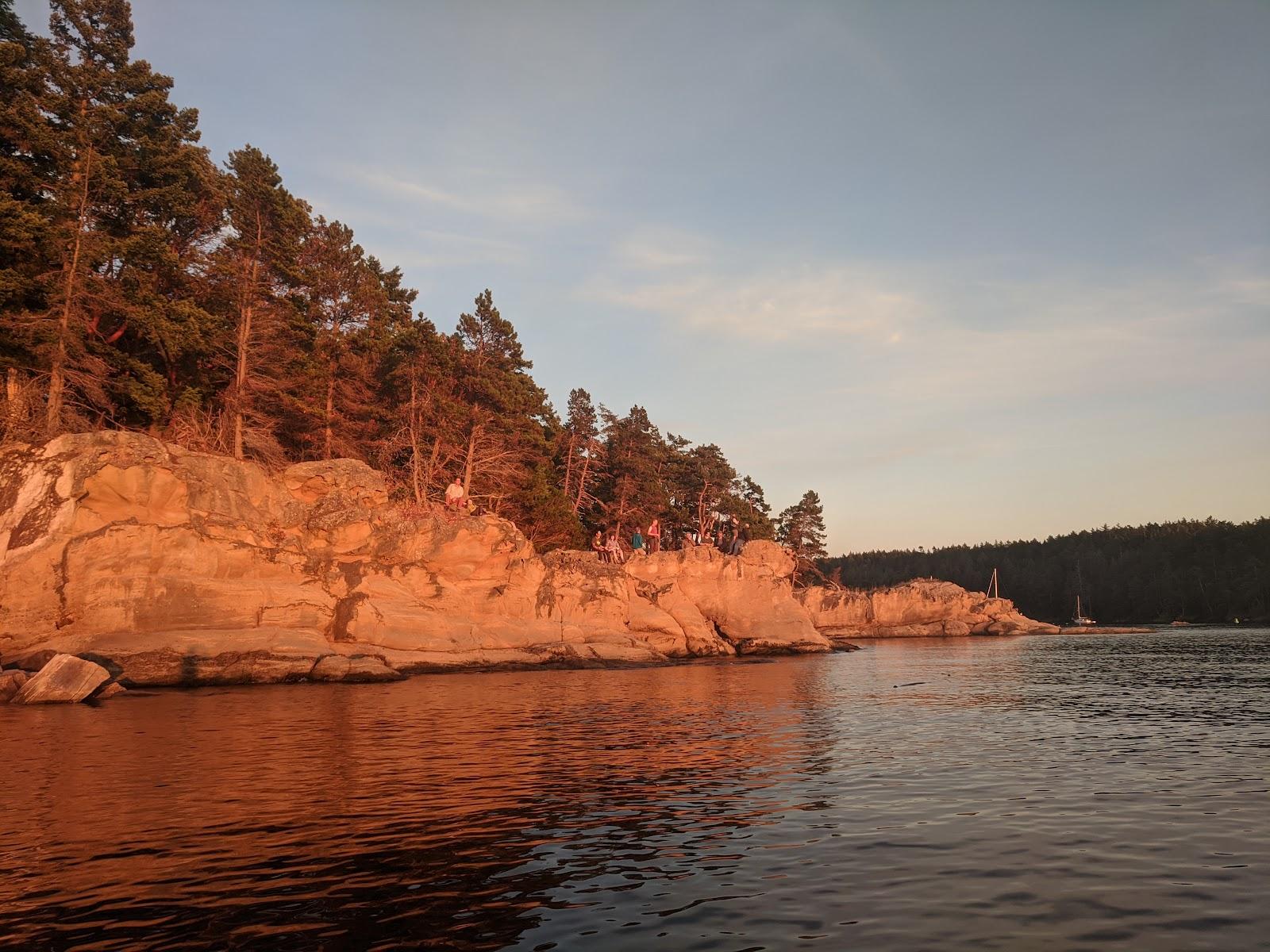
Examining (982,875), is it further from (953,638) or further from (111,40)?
(953,638)

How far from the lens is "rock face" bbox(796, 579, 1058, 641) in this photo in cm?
8581

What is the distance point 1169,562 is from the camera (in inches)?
5325

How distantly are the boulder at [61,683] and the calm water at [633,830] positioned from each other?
1738 millimetres

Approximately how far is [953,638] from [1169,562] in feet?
252

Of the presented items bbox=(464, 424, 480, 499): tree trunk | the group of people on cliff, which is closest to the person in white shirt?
bbox=(464, 424, 480, 499): tree trunk

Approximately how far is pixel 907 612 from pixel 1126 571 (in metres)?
75.2

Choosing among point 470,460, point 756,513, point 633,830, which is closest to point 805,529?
point 756,513

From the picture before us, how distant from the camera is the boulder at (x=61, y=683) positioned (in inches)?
949

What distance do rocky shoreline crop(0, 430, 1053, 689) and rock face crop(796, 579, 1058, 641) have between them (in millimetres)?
38105

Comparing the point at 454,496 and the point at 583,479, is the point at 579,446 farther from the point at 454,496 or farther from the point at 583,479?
the point at 454,496

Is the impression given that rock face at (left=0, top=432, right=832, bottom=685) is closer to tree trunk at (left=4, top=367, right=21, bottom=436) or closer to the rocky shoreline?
the rocky shoreline

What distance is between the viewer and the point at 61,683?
2445 centimetres

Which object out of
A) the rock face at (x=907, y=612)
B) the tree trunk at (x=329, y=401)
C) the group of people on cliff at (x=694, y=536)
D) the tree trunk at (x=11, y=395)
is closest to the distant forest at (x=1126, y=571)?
the rock face at (x=907, y=612)

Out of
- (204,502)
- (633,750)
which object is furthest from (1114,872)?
(204,502)
